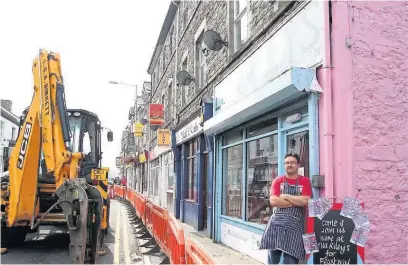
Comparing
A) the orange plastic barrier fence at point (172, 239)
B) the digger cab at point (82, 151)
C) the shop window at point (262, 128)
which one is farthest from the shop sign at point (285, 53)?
the digger cab at point (82, 151)

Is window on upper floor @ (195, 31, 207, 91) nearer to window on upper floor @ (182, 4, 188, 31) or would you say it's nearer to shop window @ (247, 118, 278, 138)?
window on upper floor @ (182, 4, 188, 31)

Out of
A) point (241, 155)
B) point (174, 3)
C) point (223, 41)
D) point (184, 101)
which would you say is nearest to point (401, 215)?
point (241, 155)

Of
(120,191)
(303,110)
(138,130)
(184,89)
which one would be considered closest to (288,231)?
(303,110)

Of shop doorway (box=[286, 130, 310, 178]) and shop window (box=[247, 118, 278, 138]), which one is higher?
shop window (box=[247, 118, 278, 138])

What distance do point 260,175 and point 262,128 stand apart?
0.94 meters

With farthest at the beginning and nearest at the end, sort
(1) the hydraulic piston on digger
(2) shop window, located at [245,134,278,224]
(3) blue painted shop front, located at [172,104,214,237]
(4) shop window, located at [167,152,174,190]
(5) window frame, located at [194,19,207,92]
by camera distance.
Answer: (4) shop window, located at [167,152,174,190] → (5) window frame, located at [194,19,207,92] → (3) blue painted shop front, located at [172,104,214,237] → (2) shop window, located at [245,134,278,224] → (1) the hydraulic piston on digger

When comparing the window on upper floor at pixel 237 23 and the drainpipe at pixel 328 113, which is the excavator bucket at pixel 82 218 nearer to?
the drainpipe at pixel 328 113

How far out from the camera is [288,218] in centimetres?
448

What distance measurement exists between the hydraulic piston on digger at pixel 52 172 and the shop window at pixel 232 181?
10.5 ft

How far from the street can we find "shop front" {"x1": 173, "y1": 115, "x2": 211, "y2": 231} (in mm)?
2221

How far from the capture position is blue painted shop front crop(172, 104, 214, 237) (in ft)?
35.1

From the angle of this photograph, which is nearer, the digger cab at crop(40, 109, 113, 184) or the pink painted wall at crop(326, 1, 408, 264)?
the pink painted wall at crop(326, 1, 408, 264)

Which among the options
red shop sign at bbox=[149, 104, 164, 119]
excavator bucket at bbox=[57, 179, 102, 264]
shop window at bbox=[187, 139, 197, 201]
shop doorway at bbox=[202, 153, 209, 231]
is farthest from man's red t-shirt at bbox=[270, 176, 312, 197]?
red shop sign at bbox=[149, 104, 164, 119]

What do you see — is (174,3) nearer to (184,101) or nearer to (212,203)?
(184,101)
